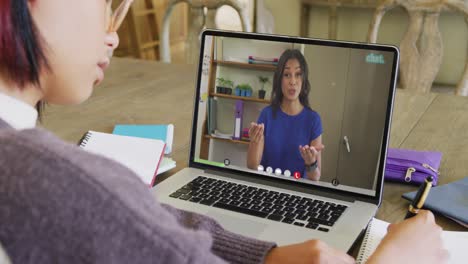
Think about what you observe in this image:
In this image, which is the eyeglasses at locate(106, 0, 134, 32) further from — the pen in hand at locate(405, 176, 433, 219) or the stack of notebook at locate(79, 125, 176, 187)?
the pen in hand at locate(405, 176, 433, 219)

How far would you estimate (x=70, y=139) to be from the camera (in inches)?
50.2

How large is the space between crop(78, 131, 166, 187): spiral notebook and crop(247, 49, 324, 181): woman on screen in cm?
17

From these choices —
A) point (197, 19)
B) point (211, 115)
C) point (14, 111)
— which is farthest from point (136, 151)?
point (197, 19)

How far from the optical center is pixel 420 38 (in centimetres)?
201

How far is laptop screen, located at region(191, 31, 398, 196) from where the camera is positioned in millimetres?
990

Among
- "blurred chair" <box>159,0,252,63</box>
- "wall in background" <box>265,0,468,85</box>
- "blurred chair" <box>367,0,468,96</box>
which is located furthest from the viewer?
"wall in background" <box>265,0,468,85</box>

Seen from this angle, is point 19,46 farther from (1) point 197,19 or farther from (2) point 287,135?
(1) point 197,19

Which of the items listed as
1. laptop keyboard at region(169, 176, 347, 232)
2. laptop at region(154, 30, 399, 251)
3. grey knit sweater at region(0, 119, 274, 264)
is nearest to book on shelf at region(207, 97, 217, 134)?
laptop at region(154, 30, 399, 251)

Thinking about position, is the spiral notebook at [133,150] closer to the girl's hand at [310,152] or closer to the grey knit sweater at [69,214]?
the girl's hand at [310,152]

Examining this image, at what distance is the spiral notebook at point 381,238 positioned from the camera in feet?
2.59

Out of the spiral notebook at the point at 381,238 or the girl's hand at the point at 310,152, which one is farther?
the girl's hand at the point at 310,152

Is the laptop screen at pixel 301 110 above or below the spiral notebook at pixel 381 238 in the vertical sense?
above

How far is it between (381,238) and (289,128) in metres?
0.28

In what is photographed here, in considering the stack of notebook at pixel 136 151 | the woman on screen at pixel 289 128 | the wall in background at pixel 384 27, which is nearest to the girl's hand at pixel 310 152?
the woman on screen at pixel 289 128
